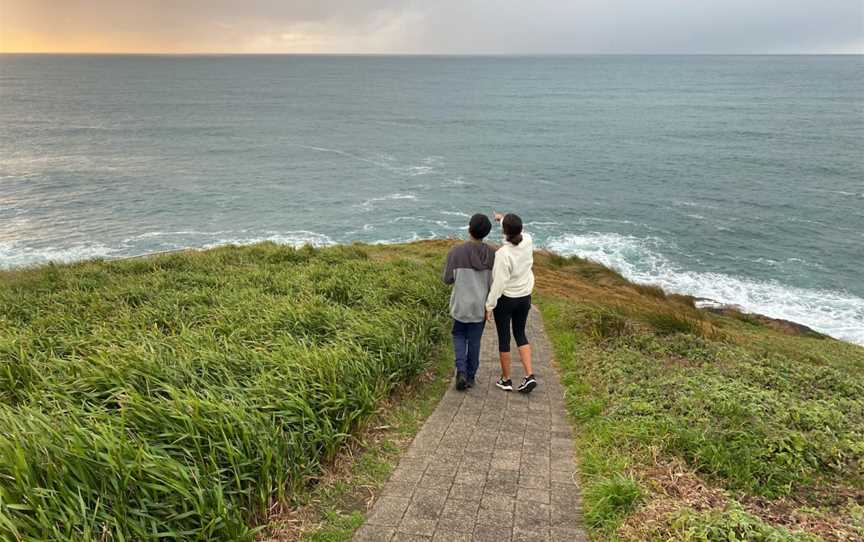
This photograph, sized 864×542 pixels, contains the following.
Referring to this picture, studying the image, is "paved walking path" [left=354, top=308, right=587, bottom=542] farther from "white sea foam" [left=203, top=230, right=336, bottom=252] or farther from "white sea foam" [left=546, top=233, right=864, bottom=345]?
"white sea foam" [left=203, top=230, right=336, bottom=252]

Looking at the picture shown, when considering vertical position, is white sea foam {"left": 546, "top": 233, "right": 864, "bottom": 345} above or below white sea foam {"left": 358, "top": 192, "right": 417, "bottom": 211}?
below

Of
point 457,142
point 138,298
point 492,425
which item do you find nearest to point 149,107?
point 457,142

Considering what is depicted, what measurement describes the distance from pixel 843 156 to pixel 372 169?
45738 mm

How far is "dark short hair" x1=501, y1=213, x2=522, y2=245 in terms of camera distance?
5.90 m

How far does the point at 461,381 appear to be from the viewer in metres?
6.57

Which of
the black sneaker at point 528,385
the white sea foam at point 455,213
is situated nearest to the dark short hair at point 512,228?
the black sneaker at point 528,385

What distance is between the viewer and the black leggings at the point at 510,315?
623 centimetres

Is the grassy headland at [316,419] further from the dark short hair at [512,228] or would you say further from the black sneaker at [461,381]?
the dark short hair at [512,228]

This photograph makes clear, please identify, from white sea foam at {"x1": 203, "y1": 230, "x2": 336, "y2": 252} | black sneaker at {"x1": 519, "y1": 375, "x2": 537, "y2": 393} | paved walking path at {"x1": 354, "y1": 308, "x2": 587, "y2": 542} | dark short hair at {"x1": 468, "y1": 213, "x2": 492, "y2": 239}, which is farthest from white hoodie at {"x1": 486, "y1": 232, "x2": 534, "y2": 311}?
white sea foam at {"x1": 203, "y1": 230, "x2": 336, "y2": 252}

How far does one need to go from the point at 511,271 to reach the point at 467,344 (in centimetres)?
123

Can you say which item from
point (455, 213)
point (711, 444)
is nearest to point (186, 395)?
point (711, 444)

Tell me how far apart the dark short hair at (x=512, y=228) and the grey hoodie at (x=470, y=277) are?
0.96ft

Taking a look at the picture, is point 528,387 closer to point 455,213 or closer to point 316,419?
point 316,419

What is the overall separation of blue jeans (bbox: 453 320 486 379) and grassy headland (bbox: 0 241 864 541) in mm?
627
